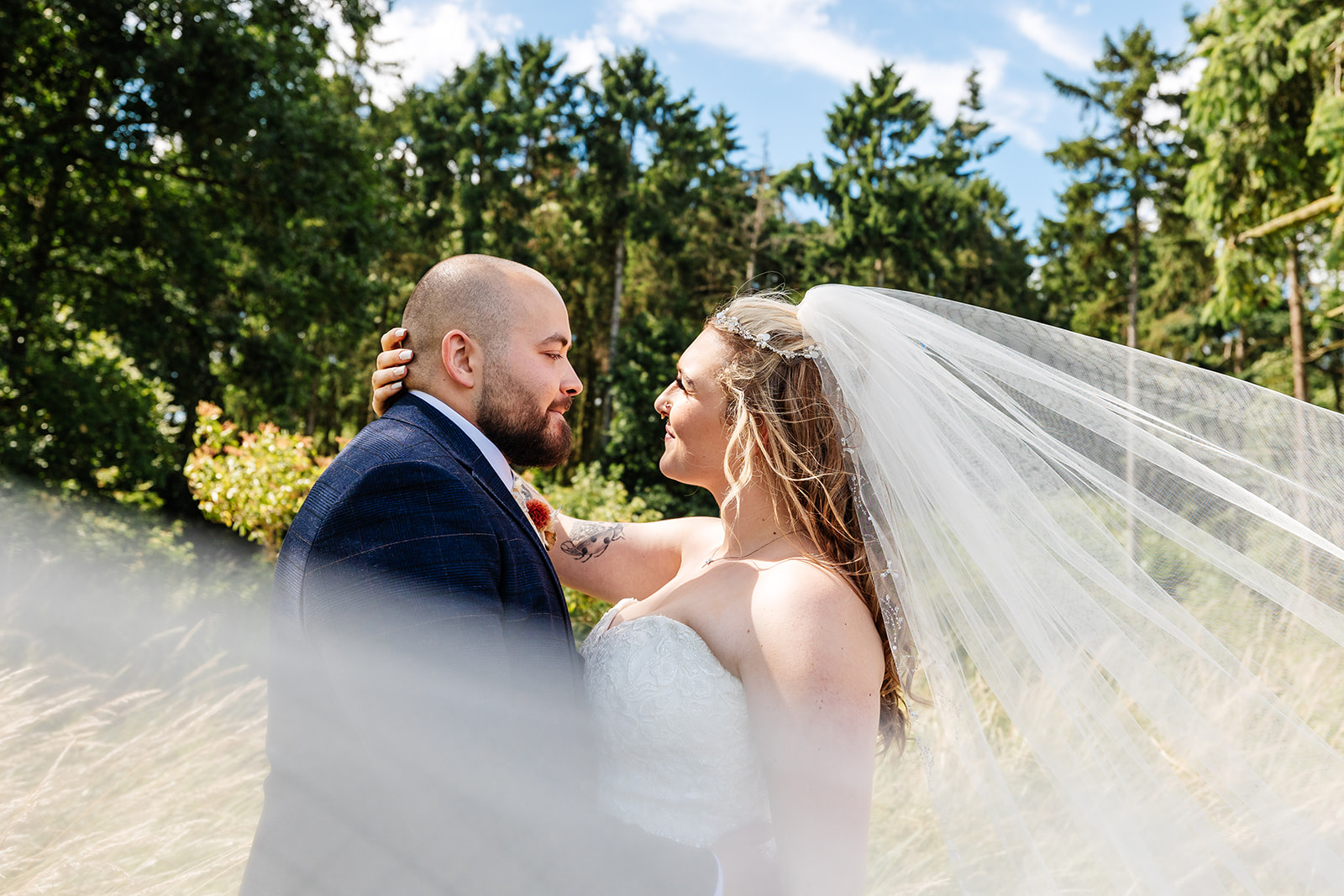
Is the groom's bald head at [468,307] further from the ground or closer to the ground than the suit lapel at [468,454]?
further from the ground

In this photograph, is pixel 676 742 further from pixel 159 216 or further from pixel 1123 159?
pixel 1123 159

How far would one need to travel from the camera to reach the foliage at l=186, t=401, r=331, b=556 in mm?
7590

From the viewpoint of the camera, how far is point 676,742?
224 centimetres

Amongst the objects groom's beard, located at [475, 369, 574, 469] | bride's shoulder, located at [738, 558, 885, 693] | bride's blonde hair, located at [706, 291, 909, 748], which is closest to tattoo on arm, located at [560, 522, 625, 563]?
bride's blonde hair, located at [706, 291, 909, 748]

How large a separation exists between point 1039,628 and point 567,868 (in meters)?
1.29

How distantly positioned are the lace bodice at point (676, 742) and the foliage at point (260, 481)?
5.98m

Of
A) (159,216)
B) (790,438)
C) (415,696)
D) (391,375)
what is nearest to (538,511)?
(391,375)

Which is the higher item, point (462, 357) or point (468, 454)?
point (462, 357)

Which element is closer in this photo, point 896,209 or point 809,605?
point 809,605

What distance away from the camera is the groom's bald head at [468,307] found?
7.32 ft

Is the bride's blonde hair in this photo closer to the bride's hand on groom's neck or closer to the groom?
the groom

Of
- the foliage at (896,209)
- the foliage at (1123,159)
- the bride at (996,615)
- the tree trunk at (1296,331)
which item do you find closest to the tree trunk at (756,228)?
the foliage at (896,209)

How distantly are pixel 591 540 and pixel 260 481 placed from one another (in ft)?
18.2

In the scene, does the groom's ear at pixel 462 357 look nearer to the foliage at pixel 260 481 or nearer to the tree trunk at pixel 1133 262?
the foliage at pixel 260 481
